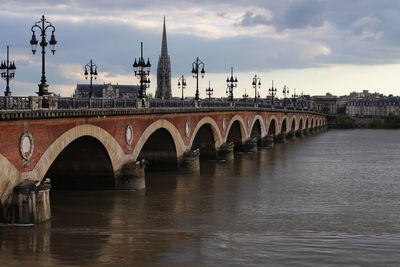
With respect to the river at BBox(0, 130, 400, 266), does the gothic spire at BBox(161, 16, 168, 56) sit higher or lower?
higher

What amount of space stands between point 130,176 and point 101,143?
11.9ft

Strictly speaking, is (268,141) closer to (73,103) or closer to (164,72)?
(73,103)

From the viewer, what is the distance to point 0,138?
23000 mm

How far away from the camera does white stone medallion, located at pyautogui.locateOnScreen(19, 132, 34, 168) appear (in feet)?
80.7

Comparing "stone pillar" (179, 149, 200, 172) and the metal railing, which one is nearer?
the metal railing

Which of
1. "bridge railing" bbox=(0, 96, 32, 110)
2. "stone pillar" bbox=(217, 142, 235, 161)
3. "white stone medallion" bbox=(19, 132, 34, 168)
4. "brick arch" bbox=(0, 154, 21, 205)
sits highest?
"bridge railing" bbox=(0, 96, 32, 110)

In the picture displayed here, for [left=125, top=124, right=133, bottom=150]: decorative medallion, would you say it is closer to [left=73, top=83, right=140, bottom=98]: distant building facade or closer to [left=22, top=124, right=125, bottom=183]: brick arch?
[left=22, top=124, right=125, bottom=183]: brick arch

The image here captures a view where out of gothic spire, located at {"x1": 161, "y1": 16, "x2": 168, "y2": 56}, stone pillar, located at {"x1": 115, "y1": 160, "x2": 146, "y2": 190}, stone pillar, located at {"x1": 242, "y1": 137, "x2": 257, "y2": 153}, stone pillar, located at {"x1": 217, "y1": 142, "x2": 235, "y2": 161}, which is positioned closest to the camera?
stone pillar, located at {"x1": 115, "y1": 160, "x2": 146, "y2": 190}

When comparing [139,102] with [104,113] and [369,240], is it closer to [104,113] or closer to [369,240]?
[104,113]

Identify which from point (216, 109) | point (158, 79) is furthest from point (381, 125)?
point (216, 109)

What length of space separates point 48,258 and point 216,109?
3945 centimetres

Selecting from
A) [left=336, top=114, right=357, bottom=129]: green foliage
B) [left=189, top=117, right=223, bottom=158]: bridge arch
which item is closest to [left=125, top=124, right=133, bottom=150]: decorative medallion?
[left=189, top=117, right=223, bottom=158]: bridge arch

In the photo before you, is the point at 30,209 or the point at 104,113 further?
the point at 104,113

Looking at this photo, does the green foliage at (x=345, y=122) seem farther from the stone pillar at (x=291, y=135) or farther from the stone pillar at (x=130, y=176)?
the stone pillar at (x=130, y=176)
